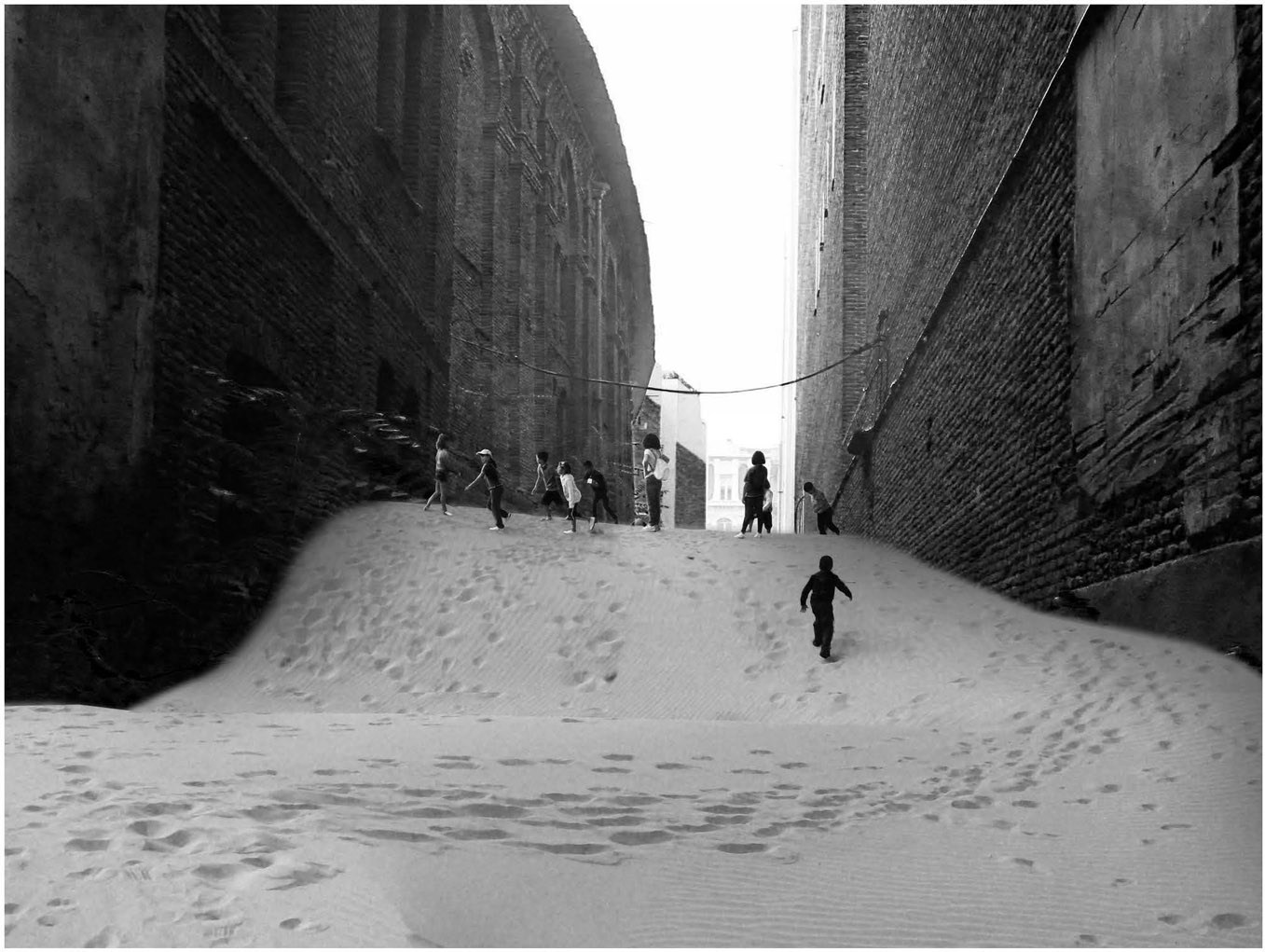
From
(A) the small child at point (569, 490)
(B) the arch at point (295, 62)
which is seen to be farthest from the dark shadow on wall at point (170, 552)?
Answer: (B) the arch at point (295, 62)

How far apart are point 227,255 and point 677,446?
3095 centimetres

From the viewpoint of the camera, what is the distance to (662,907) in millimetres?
3902

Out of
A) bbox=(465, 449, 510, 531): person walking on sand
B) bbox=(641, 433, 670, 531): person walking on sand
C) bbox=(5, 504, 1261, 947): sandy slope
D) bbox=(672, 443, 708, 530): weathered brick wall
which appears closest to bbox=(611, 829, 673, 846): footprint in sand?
bbox=(5, 504, 1261, 947): sandy slope

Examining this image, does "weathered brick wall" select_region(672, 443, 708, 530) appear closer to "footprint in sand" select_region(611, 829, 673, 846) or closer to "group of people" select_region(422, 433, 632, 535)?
"group of people" select_region(422, 433, 632, 535)

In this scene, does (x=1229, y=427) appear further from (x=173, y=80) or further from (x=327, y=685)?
(x=173, y=80)

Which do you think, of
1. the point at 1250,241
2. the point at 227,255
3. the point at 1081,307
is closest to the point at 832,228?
the point at 227,255

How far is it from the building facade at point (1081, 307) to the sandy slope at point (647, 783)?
72cm

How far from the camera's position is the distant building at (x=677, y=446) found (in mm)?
38906

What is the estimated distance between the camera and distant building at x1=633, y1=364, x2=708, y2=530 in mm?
38906

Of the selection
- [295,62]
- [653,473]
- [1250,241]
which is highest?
[295,62]

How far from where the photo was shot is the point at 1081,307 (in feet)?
27.3

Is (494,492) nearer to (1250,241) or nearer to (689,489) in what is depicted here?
(1250,241)

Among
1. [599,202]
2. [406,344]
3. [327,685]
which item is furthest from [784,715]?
[599,202]

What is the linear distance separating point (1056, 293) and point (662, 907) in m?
6.47
